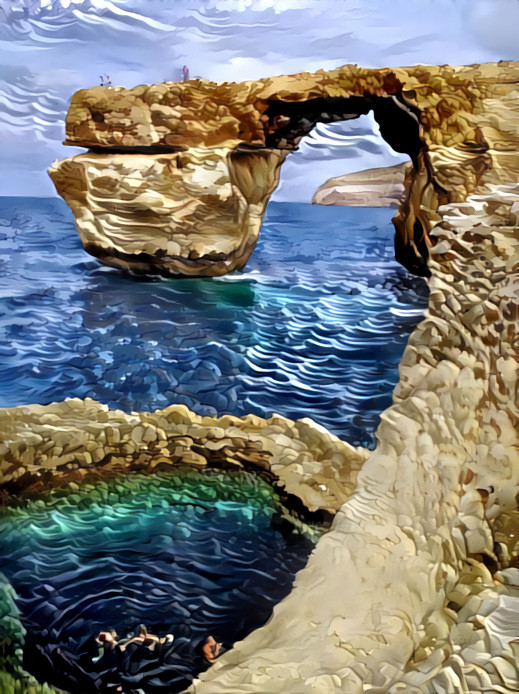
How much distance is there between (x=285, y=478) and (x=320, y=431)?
0.65ft

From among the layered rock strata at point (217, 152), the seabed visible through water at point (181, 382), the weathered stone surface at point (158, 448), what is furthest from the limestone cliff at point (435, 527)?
the layered rock strata at point (217, 152)

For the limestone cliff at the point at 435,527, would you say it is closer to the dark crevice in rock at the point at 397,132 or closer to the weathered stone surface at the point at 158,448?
the weathered stone surface at the point at 158,448

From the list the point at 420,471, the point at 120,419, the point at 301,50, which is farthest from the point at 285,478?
the point at 301,50

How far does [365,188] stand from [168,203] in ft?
4.57

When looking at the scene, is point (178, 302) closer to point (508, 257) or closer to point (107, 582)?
point (107, 582)

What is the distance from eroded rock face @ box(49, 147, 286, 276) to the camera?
3.50m

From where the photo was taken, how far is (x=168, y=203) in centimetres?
356

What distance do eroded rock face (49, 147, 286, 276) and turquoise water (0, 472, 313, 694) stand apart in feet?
7.06

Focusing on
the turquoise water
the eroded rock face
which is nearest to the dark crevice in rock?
the eroded rock face

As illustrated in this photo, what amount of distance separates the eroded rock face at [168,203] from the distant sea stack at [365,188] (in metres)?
0.37

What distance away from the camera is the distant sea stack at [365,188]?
3.85 m

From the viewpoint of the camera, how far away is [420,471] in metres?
0.81

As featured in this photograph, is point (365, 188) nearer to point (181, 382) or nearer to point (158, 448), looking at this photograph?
point (181, 382)

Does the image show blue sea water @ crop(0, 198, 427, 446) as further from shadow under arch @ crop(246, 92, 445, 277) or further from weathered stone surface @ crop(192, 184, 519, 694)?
weathered stone surface @ crop(192, 184, 519, 694)
